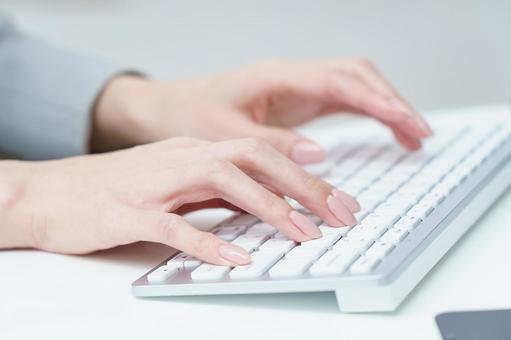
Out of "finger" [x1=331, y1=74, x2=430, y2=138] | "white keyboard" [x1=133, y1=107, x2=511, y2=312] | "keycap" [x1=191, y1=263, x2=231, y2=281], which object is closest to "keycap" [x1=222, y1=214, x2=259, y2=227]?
"white keyboard" [x1=133, y1=107, x2=511, y2=312]

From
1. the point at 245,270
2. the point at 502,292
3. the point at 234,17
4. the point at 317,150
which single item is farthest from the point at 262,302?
the point at 234,17

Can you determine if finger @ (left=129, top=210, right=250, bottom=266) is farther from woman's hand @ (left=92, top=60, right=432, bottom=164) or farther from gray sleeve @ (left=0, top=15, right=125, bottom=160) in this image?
gray sleeve @ (left=0, top=15, right=125, bottom=160)

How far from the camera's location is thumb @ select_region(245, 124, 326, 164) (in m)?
0.81

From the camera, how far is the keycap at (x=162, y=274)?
1.86ft

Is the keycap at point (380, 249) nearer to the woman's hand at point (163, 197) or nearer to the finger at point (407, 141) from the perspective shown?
the woman's hand at point (163, 197)

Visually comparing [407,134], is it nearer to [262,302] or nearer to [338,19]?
Answer: [262,302]

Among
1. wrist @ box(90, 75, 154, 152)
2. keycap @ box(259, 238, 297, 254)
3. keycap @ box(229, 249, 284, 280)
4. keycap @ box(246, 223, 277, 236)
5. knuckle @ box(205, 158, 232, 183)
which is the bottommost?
keycap @ box(229, 249, 284, 280)

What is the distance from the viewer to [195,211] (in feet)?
2.46

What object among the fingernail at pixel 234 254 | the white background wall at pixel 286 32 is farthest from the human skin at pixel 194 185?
the white background wall at pixel 286 32

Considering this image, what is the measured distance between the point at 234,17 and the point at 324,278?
1.38 meters

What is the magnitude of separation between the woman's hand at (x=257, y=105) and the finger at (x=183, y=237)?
0.23 meters

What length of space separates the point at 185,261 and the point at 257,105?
0.38 metres

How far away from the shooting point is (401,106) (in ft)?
2.78

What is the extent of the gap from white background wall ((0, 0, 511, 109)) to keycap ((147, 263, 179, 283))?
1.30m
